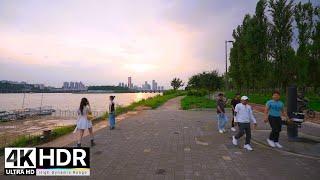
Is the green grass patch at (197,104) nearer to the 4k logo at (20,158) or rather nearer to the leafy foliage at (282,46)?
the leafy foliage at (282,46)

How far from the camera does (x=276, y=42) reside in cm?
3803

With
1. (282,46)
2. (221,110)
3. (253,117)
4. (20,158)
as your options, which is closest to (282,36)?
(282,46)

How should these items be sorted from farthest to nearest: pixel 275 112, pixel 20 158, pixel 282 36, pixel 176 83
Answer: pixel 176 83 < pixel 282 36 < pixel 275 112 < pixel 20 158

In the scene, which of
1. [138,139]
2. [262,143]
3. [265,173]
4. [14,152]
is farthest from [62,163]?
[262,143]

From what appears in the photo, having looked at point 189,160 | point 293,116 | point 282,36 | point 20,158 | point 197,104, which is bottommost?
point 189,160

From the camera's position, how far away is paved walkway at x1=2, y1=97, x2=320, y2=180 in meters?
8.10

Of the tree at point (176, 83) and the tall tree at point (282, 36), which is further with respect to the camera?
the tree at point (176, 83)

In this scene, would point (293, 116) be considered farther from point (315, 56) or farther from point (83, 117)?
point (315, 56)

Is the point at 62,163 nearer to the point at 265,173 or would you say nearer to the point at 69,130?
the point at 265,173

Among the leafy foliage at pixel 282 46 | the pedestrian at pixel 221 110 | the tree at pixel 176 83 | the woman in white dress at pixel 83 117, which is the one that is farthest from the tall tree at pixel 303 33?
the tree at pixel 176 83

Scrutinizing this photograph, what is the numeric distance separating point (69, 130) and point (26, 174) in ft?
30.0

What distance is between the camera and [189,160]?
378 inches

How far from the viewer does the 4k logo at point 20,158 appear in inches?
339

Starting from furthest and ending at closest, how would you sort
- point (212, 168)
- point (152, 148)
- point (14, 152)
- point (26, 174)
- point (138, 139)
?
1. point (138, 139)
2. point (152, 148)
3. point (14, 152)
4. point (212, 168)
5. point (26, 174)
